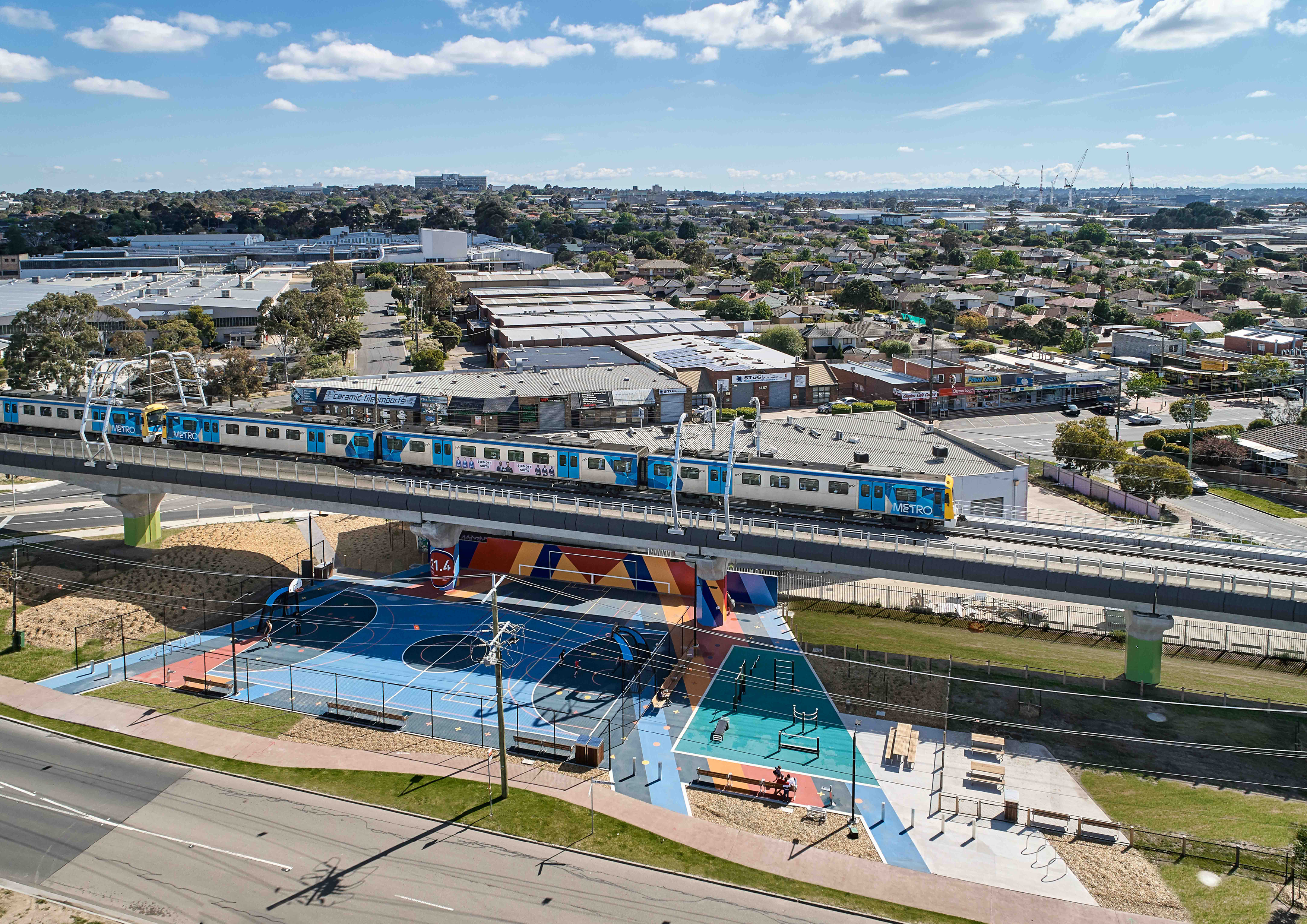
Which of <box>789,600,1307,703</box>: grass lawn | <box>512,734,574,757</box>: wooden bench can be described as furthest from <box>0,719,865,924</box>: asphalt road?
<box>789,600,1307,703</box>: grass lawn

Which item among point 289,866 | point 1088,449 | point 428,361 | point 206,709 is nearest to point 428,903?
point 289,866

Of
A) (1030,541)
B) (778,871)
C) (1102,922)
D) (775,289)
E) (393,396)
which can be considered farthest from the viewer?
(775,289)

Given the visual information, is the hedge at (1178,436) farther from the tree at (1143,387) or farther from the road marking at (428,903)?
the road marking at (428,903)

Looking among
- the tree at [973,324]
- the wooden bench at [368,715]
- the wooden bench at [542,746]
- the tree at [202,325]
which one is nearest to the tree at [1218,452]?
the wooden bench at [542,746]

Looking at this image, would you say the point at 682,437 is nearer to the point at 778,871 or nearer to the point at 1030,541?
the point at 1030,541

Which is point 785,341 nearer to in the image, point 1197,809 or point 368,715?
point 368,715

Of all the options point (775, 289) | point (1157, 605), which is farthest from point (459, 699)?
point (775, 289)

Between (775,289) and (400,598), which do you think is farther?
(775,289)
